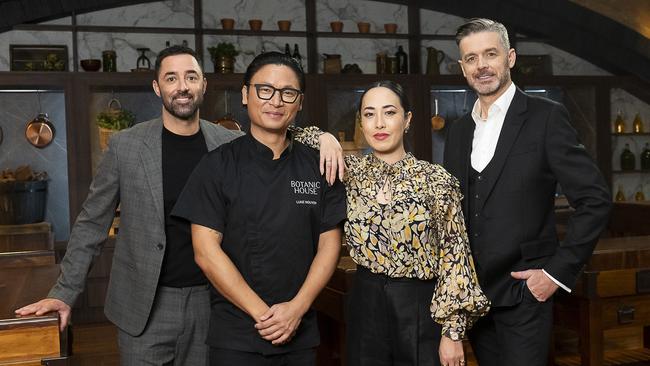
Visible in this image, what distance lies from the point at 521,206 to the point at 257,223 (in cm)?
87

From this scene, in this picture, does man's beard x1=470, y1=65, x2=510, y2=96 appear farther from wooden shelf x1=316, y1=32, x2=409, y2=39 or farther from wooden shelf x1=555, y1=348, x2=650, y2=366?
wooden shelf x1=316, y1=32, x2=409, y2=39

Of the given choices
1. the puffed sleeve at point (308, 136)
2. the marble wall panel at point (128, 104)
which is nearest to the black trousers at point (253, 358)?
the puffed sleeve at point (308, 136)

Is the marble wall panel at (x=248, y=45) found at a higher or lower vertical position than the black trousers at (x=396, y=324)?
higher

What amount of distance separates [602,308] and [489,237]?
1.15 metres

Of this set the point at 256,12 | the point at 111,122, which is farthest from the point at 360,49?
the point at 111,122

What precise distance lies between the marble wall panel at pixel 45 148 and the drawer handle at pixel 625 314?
19.3 feet

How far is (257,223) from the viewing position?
2.15 m

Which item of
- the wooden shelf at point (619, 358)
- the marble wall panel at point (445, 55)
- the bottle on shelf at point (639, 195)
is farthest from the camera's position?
the bottle on shelf at point (639, 195)

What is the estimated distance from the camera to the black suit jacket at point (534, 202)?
2.35 metres

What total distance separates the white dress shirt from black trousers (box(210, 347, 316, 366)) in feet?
2.83

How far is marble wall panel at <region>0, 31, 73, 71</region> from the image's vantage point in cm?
729

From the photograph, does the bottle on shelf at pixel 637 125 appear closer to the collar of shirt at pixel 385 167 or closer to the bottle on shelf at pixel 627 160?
the bottle on shelf at pixel 627 160

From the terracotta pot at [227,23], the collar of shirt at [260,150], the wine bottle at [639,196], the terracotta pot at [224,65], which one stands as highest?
the terracotta pot at [227,23]

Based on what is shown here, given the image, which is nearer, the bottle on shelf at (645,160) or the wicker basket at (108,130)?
the wicker basket at (108,130)
